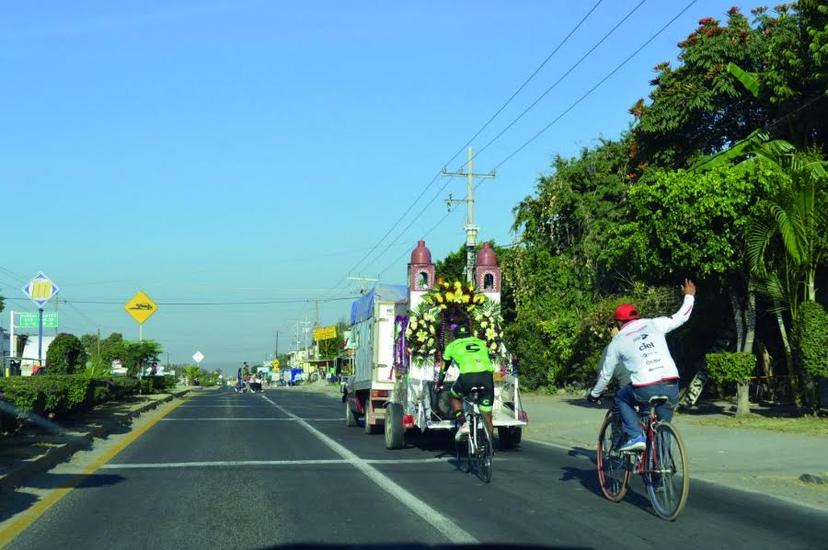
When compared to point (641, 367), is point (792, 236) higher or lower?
higher

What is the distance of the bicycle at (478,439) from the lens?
448 inches

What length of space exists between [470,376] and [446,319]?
11.5 feet

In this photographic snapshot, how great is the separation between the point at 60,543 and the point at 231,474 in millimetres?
4687

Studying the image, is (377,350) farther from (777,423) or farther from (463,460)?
(777,423)

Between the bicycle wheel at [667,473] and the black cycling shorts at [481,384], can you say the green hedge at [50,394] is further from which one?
the bicycle wheel at [667,473]

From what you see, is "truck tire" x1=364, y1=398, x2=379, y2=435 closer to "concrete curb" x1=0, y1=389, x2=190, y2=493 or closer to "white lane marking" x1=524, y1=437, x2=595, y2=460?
"white lane marking" x1=524, y1=437, x2=595, y2=460

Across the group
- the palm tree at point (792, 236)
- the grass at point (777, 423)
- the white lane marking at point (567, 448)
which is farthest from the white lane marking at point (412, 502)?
the palm tree at point (792, 236)

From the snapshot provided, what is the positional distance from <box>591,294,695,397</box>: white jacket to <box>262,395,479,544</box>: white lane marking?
2.16m

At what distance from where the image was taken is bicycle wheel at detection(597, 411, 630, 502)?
9475 millimetres

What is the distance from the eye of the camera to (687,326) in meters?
24.6

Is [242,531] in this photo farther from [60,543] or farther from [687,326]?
[687,326]

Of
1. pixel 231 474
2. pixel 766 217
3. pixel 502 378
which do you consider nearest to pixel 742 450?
pixel 502 378

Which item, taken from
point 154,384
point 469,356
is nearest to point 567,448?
point 469,356

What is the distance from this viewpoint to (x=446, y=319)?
15391 millimetres
